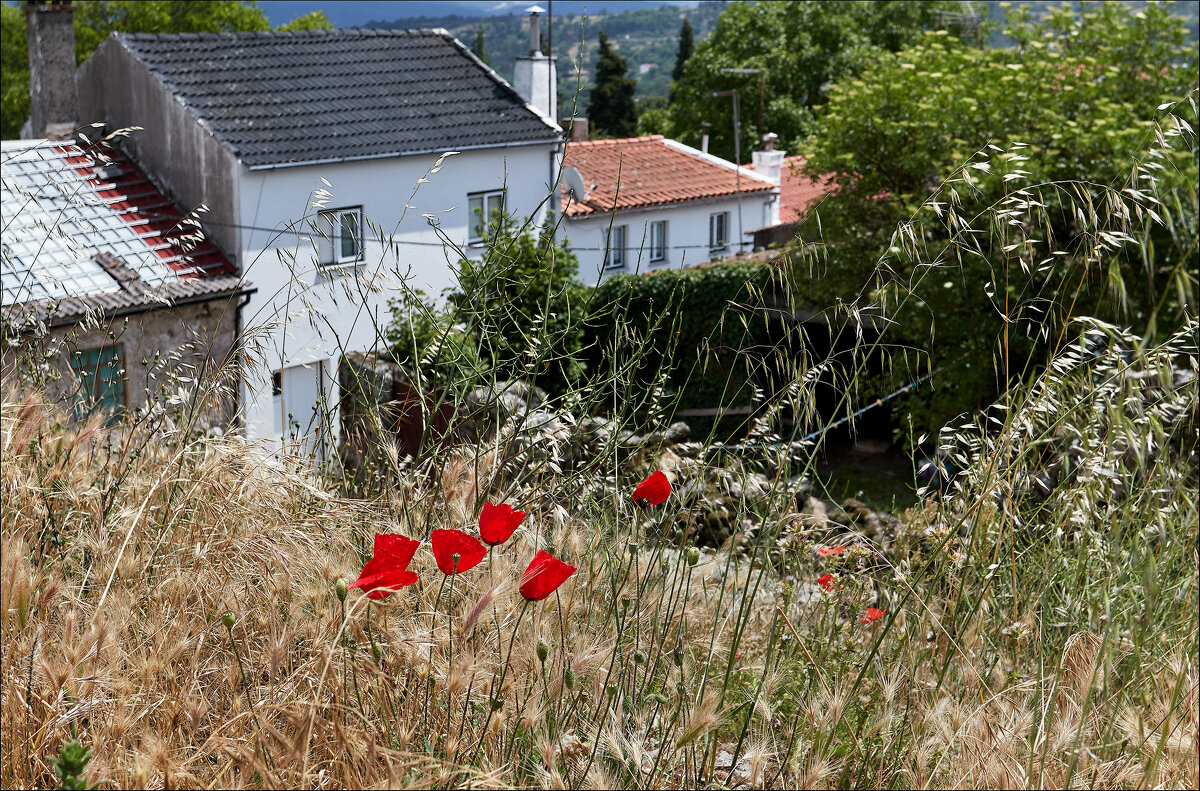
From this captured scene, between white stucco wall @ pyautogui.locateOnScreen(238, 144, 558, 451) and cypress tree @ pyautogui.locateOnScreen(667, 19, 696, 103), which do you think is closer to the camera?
white stucco wall @ pyautogui.locateOnScreen(238, 144, 558, 451)

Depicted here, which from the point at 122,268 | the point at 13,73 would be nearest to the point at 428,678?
the point at 122,268

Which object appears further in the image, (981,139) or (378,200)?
(378,200)

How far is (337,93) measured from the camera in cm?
1738

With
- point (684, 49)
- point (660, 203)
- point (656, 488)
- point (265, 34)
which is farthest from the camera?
point (684, 49)

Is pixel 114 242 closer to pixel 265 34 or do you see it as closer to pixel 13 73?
pixel 265 34

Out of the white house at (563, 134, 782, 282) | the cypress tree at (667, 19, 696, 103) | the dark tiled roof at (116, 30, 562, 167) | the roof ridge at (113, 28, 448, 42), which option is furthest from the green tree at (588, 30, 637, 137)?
the dark tiled roof at (116, 30, 562, 167)

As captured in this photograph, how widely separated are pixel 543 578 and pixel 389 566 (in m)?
0.27

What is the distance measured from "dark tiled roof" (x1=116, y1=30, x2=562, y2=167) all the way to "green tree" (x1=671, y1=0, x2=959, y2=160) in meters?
22.1

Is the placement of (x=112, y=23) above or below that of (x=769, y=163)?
above

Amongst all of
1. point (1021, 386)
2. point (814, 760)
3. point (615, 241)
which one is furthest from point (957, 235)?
point (615, 241)

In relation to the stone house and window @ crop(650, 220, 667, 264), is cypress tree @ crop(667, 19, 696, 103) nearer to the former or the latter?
window @ crop(650, 220, 667, 264)

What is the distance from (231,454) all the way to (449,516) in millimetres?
597

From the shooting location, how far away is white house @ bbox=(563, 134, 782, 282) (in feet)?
70.6

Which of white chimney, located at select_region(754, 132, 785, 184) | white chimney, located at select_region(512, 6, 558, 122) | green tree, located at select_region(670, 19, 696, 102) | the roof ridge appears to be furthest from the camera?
green tree, located at select_region(670, 19, 696, 102)
